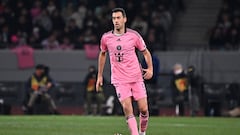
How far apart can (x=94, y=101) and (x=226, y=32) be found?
5938 mm

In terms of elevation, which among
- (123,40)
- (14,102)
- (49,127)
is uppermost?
(123,40)

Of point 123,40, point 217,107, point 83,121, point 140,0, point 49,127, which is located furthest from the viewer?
point 140,0

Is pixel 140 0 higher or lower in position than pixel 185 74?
Answer: higher

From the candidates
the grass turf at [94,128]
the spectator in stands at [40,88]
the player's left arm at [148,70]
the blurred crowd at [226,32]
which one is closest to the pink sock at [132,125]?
the player's left arm at [148,70]

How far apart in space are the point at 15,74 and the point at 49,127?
14.1 metres

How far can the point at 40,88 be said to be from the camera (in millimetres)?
29188

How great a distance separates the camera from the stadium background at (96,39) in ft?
103

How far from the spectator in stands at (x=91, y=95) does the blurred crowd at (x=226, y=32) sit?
510 centimetres

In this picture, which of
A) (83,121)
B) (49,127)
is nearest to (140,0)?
(83,121)

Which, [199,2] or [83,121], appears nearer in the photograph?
[83,121]

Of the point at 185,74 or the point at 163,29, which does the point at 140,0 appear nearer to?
the point at 163,29

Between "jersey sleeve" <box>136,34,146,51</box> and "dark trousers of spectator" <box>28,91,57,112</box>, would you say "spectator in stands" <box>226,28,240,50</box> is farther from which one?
"jersey sleeve" <box>136,34,146,51</box>

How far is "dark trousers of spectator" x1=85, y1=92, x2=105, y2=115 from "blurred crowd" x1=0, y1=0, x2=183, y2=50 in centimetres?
314

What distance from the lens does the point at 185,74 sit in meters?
29.5
